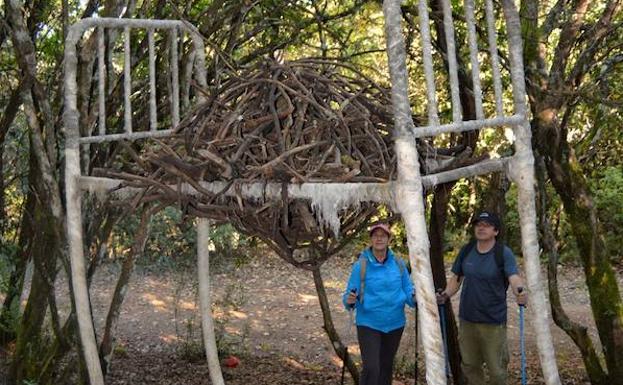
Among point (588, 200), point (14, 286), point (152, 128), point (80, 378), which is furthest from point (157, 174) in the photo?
point (14, 286)

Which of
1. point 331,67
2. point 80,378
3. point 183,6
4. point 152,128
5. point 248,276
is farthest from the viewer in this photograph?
point 248,276

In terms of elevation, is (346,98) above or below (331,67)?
below

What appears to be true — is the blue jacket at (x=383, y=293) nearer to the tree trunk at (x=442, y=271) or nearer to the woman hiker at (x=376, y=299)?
the woman hiker at (x=376, y=299)

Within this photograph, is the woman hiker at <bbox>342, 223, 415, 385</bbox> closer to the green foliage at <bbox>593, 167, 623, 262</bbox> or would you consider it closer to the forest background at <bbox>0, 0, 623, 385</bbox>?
the forest background at <bbox>0, 0, 623, 385</bbox>

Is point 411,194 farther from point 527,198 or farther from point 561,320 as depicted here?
point 561,320

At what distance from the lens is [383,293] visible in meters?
4.70

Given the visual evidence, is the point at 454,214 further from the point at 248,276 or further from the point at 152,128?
the point at 152,128

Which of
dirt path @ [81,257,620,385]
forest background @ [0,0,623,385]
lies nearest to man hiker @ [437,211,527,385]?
forest background @ [0,0,623,385]

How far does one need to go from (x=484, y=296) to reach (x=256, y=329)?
18.8 ft

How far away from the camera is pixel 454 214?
45.4 ft

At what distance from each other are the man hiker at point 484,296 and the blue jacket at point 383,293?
10.6 inches

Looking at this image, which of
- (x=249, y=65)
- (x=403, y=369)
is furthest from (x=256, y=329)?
(x=249, y=65)

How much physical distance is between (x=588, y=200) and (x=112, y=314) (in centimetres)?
375

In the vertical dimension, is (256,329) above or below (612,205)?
below
